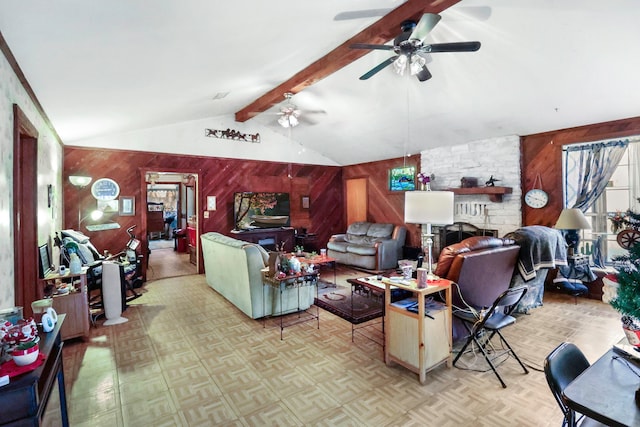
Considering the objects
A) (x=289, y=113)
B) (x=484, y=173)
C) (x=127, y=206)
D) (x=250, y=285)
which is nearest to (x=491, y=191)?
(x=484, y=173)

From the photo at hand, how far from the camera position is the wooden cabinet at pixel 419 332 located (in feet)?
8.15

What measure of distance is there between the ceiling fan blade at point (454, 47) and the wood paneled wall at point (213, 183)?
5057mm

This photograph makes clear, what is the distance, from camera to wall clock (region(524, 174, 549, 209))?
16.4ft

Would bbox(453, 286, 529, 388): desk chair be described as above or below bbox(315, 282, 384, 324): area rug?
above

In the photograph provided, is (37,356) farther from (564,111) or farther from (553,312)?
(564,111)

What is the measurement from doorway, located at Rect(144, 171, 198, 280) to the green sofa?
2429 mm

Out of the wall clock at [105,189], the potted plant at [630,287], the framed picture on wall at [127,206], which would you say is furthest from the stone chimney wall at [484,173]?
the wall clock at [105,189]

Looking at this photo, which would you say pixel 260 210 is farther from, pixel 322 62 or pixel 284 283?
pixel 322 62

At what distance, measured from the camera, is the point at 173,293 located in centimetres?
508

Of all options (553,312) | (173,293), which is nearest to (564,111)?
(553,312)

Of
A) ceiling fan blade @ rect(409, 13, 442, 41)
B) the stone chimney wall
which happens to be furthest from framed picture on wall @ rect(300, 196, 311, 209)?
ceiling fan blade @ rect(409, 13, 442, 41)

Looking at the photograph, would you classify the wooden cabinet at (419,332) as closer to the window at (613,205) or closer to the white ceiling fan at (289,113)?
the window at (613,205)

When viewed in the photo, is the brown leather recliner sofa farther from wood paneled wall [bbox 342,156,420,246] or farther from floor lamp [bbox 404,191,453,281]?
wood paneled wall [bbox 342,156,420,246]

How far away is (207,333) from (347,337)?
5.09 feet
